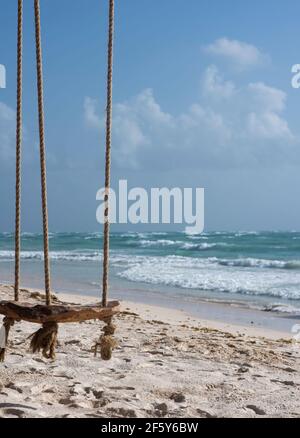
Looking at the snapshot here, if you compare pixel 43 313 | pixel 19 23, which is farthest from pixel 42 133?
pixel 43 313

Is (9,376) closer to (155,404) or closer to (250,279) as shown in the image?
(155,404)

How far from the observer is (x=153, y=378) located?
4.09 meters

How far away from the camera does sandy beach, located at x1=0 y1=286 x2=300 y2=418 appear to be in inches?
135

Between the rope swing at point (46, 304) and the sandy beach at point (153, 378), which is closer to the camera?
the rope swing at point (46, 304)

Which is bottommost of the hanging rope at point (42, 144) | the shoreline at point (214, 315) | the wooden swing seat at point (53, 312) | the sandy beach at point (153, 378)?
the shoreline at point (214, 315)

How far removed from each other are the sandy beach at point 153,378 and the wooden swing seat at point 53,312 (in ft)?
1.70

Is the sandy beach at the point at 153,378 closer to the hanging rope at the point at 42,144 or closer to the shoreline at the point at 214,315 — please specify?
the hanging rope at the point at 42,144

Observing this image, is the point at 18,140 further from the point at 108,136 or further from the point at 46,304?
the point at 46,304

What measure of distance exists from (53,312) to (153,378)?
1284mm

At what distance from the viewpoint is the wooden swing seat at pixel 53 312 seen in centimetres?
306

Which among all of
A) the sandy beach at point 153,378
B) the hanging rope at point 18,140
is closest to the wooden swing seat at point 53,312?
the hanging rope at point 18,140

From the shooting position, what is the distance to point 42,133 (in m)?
3.32

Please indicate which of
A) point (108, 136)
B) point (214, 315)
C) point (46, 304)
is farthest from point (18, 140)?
point (214, 315)
